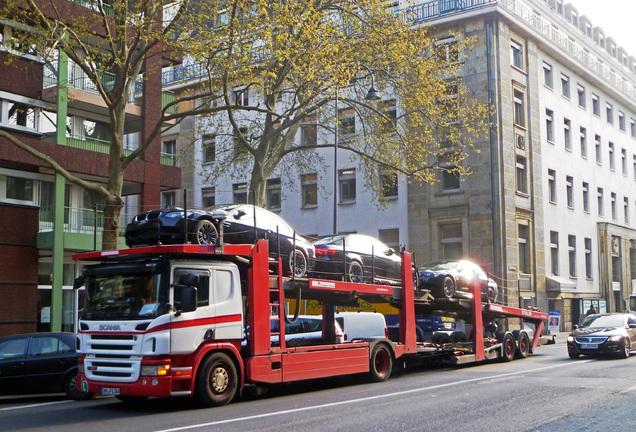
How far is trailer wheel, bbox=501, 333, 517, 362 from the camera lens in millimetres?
20312

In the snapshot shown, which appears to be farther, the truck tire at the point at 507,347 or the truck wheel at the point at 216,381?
the truck tire at the point at 507,347

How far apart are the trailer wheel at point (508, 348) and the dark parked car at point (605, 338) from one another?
1552 mm

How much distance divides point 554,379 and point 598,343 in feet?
19.9

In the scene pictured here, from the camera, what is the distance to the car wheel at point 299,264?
13.5 meters

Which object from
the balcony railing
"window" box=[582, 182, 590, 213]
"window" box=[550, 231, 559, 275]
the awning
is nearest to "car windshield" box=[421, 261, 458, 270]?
the balcony railing

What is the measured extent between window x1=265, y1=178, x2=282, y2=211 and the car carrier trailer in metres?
27.6

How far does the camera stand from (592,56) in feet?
157

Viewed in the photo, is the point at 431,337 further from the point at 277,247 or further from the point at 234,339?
the point at 234,339

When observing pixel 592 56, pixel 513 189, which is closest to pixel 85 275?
pixel 513 189

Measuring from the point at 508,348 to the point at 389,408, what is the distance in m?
10.8

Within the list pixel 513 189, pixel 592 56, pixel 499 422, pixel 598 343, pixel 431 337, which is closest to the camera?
pixel 499 422

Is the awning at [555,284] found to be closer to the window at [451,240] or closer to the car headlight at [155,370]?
the window at [451,240]

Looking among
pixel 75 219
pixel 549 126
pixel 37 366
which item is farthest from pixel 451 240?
pixel 37 366

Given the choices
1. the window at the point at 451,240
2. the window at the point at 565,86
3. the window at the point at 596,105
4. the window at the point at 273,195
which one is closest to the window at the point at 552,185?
the window at the point at 565,86
